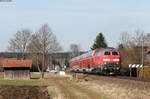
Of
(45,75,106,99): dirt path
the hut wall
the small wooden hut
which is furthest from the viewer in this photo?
the small wooden hut

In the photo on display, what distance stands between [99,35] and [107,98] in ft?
394

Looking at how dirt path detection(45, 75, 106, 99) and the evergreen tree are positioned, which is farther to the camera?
the evergreen tree

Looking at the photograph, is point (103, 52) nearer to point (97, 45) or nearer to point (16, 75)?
point (16, 75)

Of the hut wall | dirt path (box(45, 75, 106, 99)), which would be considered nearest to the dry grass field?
dirt path (box(45, 75, 106, 99))

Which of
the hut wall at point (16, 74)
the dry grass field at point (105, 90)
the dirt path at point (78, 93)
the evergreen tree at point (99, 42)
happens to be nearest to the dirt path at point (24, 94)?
the dry grass field at point (105, 90)

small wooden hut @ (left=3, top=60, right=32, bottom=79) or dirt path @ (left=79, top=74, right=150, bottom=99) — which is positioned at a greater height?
small wooden hut @ (left=3, top=60, right=32, bottom=79)

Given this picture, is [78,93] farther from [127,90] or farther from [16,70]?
[16,70]

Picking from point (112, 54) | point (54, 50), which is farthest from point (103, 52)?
point (54, 50)

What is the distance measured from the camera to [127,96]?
24016mm

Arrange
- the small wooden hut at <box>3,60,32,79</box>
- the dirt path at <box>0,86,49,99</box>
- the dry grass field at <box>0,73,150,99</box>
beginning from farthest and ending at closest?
the small wooden hut at <box>3,60,32,79</box> → the dirt path at <box>0,86,49,99</box> → the dry grass field at <box>0,73,150,99</box>

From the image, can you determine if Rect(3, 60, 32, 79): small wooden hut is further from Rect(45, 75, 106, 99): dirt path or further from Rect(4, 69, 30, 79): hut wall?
Rect(45, 75, 106, 99): dirt path

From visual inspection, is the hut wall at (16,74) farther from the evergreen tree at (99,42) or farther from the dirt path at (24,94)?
the evergreen tree at (99,42)

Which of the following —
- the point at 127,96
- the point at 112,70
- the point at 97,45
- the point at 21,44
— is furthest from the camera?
the point at 97,45

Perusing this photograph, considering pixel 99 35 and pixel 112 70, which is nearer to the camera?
pixel 112 70
